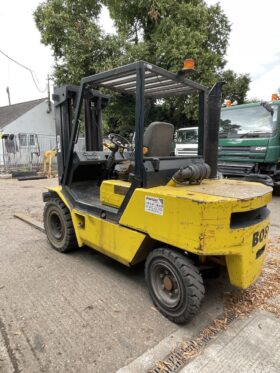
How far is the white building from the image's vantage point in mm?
15289

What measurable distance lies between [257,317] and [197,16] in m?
14.2

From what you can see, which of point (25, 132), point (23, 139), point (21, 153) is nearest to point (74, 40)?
point (23, 139)

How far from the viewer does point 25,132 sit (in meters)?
20.3

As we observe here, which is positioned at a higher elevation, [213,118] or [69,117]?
[69,117]

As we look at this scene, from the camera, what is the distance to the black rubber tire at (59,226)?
367 centimetres

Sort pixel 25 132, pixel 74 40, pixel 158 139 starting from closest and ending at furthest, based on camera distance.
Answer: pixel 158 139 < pixel 74 40 < pixel 25 132

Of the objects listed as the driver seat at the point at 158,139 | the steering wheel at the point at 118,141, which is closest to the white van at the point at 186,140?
the steering wheel at the point at 118,141

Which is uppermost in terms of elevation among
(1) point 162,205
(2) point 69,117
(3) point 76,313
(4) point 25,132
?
(4) point 25,132

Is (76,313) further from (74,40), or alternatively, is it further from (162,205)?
(74,40)

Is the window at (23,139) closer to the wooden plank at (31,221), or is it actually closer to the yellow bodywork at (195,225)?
the wooden plank at (31,221)

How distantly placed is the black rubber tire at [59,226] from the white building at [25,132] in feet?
39.6

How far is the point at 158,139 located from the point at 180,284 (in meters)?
1.54

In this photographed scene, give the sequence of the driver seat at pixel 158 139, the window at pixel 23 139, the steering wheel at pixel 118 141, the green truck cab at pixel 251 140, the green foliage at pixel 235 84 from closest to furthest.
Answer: the driver seat at pixel 158 139 → the steering wheel at pixel 118 141 → the green truck cab at pixel 251 140 → the green foliage at pixel 235 84 → the window at pixel 23 139

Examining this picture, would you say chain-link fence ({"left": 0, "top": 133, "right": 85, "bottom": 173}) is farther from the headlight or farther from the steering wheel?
the steering wheel
